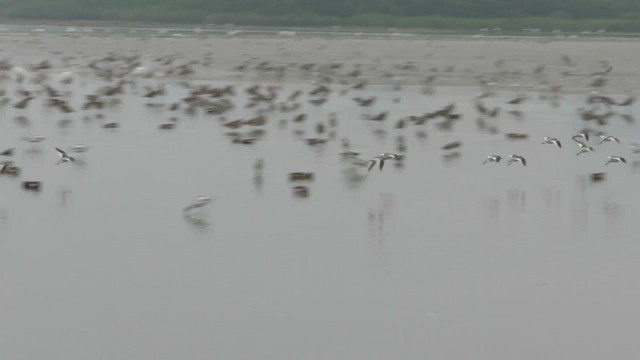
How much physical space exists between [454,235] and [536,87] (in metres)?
18.8

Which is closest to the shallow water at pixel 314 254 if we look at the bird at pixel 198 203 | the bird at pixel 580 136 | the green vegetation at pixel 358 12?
the bird at pixel 198 203

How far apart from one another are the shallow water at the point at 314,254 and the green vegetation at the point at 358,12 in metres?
75.7

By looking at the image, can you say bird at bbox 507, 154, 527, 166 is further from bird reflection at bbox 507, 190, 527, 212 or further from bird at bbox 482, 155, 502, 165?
bird reflection at bbox 507, 190, 527, 212

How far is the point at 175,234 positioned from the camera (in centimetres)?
1264

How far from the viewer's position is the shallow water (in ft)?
31.0

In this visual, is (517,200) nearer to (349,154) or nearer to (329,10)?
(349,154)

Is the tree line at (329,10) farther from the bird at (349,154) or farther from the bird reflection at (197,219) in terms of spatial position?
the bird reflection at (197,219)

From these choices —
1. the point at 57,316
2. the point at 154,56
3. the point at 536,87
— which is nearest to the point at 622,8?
the point at 154,56

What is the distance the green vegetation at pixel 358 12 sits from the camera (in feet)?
313

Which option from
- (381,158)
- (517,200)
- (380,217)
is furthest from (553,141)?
(380,217)

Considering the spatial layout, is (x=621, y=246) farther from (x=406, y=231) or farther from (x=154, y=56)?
(x=154, y=56)

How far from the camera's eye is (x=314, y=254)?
1195 centimetres

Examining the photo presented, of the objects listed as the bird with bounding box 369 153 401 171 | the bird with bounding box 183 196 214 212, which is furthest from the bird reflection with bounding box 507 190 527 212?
the bird with bounding box 183 196 214 212

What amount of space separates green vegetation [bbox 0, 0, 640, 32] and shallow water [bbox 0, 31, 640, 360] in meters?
75.7
